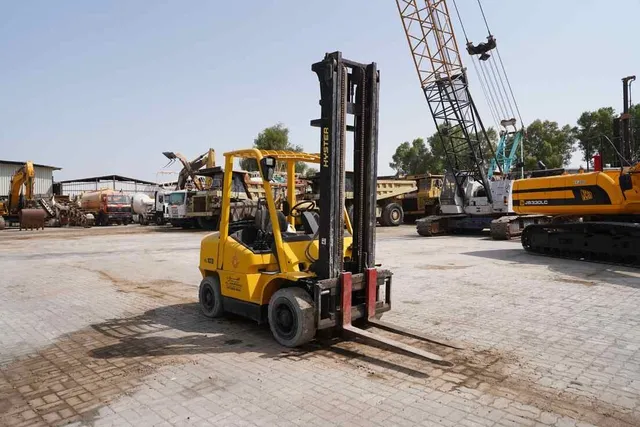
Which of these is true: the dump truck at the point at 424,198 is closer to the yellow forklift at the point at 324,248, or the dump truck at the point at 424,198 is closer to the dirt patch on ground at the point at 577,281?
the dirt patch on ground at the point at 577,281

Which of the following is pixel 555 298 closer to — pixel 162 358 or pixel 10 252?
pixel 162 358

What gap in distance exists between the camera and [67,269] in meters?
12.1

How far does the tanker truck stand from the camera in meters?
36.5

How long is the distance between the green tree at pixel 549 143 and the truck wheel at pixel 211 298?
2539 inches

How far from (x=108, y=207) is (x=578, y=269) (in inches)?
1324

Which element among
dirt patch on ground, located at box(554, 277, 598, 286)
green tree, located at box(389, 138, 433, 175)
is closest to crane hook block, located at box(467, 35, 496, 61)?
dirt patch on ground, located at box(554, 277, 598, 286)

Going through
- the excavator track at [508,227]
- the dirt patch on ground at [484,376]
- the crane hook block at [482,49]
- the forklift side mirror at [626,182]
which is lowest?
the dirt patch on ground at [484,376]

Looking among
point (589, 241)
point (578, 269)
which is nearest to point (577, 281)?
point (578, 269)

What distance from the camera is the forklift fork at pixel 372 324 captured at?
16.0ft

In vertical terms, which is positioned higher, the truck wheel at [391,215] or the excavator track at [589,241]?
the truck wheel at [391,215]

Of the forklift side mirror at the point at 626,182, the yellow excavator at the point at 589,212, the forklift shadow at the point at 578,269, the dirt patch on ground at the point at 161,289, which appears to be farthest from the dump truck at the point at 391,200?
the dirt patch on ground at the point at 161,289

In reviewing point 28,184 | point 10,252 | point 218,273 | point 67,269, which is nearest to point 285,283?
point 218,273

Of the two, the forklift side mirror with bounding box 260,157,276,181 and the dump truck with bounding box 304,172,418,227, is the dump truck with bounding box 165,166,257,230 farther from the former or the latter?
the forklift side mirror with bounding box 260,157,276,181

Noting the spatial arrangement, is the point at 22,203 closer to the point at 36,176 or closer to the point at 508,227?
the point at 36,176
